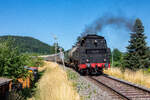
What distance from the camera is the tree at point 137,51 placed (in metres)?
28.2

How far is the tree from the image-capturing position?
1110 inches

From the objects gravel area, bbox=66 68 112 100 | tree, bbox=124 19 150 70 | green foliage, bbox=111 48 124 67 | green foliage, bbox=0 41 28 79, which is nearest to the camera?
gravel area, bbox=66 68 112 100

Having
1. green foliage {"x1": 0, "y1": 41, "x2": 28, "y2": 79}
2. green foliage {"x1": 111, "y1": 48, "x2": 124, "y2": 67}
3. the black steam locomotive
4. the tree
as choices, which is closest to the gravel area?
green foliage {"x1": 0, "y1": 41, "x2": 28, "y2": 79}

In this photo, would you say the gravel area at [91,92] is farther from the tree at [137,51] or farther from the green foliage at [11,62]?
the tree at [137,51]

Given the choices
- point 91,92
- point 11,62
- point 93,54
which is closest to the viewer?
point 91,92

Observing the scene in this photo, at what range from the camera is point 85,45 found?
51.3 feet

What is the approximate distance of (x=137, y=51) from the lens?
29234mm

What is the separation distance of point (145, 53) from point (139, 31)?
4.15m

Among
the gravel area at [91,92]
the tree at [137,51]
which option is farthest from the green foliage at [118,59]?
the gravel area at [91,92]

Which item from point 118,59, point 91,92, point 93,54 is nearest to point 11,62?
point 91,92

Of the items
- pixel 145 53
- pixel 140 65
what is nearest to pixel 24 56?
pixel 140 65

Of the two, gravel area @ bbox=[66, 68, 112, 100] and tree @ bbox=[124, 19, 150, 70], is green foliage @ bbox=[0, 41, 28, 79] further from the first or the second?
tree @ bbox=[124, 19, 150, 70]

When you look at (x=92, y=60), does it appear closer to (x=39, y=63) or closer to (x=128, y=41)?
(x=128, y=41)

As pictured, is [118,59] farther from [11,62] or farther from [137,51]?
[11,62]
